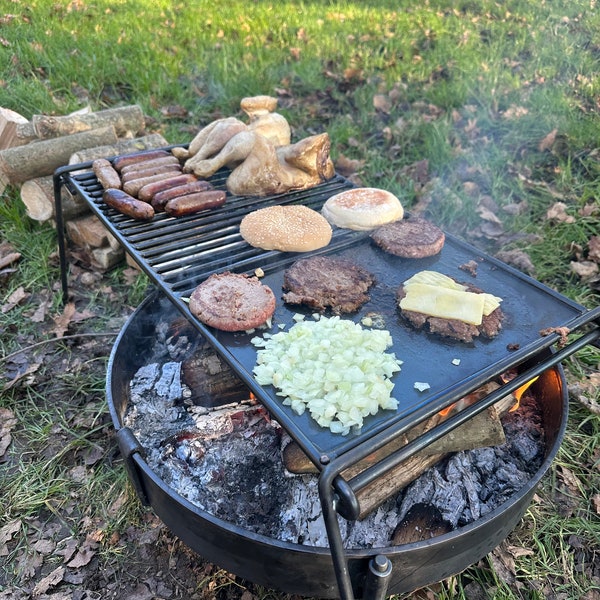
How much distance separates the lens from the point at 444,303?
249 centimetres

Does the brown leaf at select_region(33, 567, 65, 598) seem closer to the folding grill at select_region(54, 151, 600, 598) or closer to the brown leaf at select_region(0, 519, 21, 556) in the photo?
the brown leaf at select_region(0, 519, 21, 556)

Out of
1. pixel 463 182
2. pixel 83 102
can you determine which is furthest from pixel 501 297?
pixel 83 102

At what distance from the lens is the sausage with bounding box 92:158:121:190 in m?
3.37

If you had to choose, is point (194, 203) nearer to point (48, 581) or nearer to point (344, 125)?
point (48, 581)

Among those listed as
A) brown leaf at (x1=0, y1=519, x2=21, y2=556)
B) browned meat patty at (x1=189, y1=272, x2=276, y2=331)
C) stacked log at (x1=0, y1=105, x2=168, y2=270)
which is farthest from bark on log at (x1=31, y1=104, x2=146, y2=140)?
brown leaf at (x1=0, y1=519, x2=21, y2=556)

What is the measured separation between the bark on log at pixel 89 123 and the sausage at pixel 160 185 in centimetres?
208

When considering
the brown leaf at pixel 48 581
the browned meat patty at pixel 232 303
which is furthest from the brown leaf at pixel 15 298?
the browned meat patty at pixel 232 303

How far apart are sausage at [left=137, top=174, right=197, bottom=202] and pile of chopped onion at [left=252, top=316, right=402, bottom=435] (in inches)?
58.6

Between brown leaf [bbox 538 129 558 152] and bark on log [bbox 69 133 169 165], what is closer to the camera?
bark on log [bbox 69 133 169 165]

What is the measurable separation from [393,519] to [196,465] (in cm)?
108

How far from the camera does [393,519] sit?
8.41 ft

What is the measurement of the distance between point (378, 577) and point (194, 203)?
2.38m

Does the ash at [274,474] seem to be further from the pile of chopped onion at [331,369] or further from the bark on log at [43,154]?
the bark on log at [43,154]

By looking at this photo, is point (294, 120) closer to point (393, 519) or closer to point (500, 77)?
point (500, 77)
